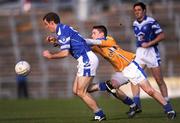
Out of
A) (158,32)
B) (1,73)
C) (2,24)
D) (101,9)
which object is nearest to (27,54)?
(1,73)

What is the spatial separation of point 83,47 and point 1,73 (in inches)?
768

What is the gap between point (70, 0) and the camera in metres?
44.0

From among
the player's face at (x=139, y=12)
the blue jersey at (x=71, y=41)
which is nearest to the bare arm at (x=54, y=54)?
the blue jersey at (x=71, y=41)

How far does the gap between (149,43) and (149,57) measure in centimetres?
38

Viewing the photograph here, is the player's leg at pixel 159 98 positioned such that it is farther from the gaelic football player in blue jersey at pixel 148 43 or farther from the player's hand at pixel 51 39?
the gaelic football player in blue jersey at pixel 148 43

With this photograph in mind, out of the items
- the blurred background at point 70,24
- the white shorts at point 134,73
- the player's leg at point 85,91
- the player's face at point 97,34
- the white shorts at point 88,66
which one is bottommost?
the blurred background at point 70,24

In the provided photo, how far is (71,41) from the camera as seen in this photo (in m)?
15.4

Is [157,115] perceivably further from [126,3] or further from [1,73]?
[126,3]

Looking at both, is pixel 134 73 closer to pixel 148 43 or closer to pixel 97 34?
pixel 97 34

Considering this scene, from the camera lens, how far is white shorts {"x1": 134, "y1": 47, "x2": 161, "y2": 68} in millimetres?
18156

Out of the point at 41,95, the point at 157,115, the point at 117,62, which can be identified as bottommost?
the point at 41,95

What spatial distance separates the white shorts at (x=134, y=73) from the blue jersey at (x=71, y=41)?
915mm

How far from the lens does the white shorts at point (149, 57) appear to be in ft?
59.6

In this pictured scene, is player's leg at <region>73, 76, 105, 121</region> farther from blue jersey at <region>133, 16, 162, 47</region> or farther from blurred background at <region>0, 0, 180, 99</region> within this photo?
blurred background at <region>0, 0, 180, 99</region>
